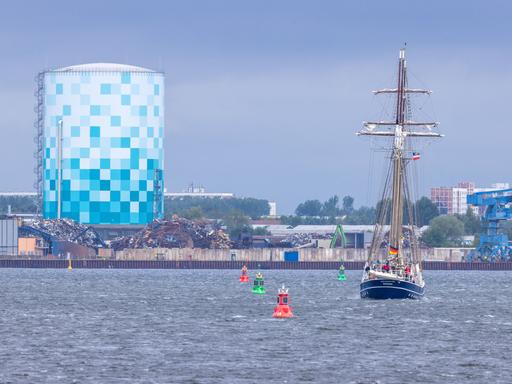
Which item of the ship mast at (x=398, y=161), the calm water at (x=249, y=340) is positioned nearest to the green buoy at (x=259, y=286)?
the calm water at (x=249, y=340)

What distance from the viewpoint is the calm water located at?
182ft

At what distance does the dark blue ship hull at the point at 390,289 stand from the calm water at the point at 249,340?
540 mm

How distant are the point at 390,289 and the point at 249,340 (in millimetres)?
30003

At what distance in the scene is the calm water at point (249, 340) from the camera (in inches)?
2189

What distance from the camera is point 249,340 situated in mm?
68000

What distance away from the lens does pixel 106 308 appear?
9381 centimetres

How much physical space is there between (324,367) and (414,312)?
31535 millimetres

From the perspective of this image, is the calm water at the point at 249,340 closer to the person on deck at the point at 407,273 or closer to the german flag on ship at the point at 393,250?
the person on deck at the point at 407,273

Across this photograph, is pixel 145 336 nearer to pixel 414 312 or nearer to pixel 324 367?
pixel 324 367

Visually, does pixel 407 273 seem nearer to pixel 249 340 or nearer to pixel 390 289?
pixel 390 289

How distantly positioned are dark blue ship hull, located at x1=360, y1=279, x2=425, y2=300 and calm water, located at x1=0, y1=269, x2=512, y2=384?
54 centimetres

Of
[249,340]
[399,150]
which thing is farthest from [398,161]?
[249,340]

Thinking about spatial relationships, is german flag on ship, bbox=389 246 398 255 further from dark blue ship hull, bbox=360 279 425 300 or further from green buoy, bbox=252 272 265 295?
green buoy, bbox=252 272 265 295

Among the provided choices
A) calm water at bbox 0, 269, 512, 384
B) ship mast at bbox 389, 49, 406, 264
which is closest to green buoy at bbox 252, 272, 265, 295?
calm water at bbox 0, 269, 512, 384
